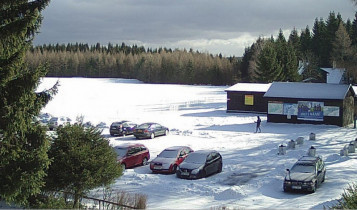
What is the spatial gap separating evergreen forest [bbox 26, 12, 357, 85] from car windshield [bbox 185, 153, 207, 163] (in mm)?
12283

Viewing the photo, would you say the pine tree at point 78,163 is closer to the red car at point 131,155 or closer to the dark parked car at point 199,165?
the dark parked car at point 199,165

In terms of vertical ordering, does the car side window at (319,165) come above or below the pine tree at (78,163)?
below

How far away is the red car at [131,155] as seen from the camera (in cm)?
2347

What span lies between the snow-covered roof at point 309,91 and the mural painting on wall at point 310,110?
→ 68 centimetres

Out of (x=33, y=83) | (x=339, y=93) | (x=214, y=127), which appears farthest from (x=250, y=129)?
(x=33, y=83)

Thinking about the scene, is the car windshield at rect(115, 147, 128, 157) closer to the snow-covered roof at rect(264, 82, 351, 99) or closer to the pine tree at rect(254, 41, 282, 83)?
the snow-covered roof at rect(264, 82, 351, 99)

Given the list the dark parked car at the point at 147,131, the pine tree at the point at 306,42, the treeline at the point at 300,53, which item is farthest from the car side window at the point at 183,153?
the pine tree at the point at 306,42

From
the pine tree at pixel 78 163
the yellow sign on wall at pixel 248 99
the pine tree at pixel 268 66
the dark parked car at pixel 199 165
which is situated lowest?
the dark parked car at pixel 199 165

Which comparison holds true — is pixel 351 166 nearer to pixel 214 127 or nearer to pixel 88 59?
pixel 214 127

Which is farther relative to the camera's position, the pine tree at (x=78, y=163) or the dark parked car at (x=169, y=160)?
the dark parked car at (x=169, y=160)

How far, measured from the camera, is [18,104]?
37.6 ft

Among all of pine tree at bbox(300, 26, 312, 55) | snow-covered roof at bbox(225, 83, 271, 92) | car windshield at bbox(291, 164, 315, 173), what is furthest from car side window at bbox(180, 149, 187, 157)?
pine tree at bbox(300, 26, 312, 55)

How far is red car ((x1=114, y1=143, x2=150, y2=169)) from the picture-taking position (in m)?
23.5

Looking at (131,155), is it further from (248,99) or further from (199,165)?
(248,99)
